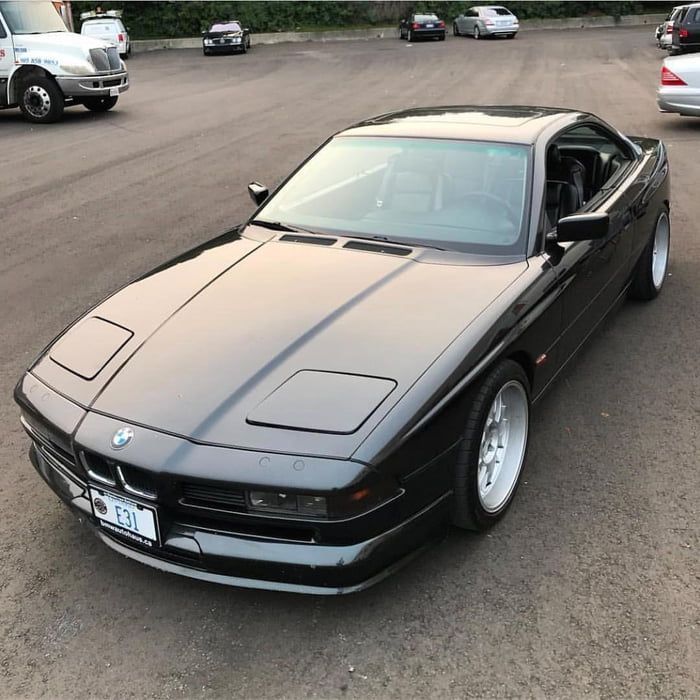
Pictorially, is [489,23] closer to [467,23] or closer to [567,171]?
[467,23]

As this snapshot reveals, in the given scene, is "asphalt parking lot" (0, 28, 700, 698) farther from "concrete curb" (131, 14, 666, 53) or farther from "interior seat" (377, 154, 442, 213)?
"concrete curb" (131, 14, 666, 53)

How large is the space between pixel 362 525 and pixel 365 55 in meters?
27.3

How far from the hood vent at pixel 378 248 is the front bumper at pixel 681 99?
935 cm

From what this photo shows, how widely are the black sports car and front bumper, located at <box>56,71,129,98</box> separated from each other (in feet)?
36.1

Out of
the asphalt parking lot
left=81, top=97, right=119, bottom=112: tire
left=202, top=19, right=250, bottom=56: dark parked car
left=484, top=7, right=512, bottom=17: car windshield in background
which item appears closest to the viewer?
the asphalt parking lot

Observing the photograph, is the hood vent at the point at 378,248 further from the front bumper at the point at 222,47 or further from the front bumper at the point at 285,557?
the front bumper at the point at 222,47

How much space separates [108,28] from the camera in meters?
29.1

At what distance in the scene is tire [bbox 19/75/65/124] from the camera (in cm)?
1355

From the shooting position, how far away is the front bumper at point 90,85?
535 inches

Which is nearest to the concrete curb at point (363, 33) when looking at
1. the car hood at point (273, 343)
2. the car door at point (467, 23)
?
the car door at point (467, 23)

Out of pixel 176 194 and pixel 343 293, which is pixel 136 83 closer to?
pixel 176 194

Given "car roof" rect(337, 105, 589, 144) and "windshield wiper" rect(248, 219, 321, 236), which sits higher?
"car roof" rect(337, 105, 589, 144)

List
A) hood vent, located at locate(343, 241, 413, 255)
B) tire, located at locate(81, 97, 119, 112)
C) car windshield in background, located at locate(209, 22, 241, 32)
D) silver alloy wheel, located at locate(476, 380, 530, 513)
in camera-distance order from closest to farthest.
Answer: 1. silver alloy wheel, located at locate(476, 380, 530, 513)
2. hood vent, located at locate(343, 241, 413, 255)
3. tire, located at locate(81, 97, 119, 112)
4. car windshield in background, located at locate(209, 22, 241, 32)

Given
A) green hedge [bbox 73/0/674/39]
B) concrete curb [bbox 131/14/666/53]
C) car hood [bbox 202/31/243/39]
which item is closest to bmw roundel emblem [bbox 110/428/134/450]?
car hood [bbox 202/31/243/39]
